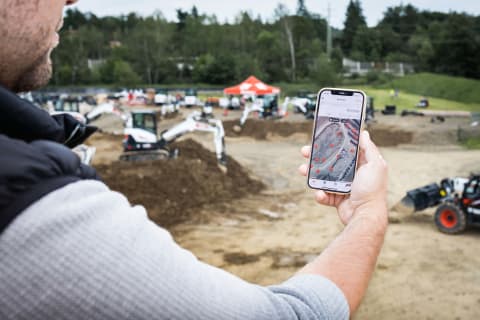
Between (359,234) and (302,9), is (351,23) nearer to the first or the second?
(302,9)

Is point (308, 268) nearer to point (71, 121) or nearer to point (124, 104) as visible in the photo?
point (71, 121)

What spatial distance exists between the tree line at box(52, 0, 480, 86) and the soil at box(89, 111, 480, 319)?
29.9 m

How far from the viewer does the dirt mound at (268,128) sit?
1175 inches

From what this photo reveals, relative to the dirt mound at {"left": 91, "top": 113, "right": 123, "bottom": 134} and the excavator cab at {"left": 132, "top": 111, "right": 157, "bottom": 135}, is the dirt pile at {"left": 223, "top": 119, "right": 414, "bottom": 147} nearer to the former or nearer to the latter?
the dirt mound at {"left": 91, "top": 113, "right": 123, "bottom": 134}

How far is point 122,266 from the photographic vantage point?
798 mm

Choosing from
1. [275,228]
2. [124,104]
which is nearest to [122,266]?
[275,228]

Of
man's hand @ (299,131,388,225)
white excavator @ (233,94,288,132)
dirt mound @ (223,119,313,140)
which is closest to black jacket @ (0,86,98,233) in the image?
man's hand @ (299,131,388,225)

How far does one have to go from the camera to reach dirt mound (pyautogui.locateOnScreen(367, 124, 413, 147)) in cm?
2691

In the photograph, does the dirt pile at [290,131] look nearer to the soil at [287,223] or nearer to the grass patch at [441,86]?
the soil at [287,223]

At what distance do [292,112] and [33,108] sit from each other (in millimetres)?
36040

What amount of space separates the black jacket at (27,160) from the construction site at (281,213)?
24.9 feet

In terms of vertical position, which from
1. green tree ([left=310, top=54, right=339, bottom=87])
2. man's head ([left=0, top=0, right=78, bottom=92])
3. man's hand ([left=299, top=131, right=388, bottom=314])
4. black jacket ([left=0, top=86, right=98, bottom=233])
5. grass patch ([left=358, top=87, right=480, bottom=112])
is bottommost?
grass patch ([left=358, top=87, right=480, bottom=112])

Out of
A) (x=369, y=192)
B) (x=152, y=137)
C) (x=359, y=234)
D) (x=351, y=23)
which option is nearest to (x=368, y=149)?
(x=369, y=192)

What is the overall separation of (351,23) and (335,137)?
79.7 m
